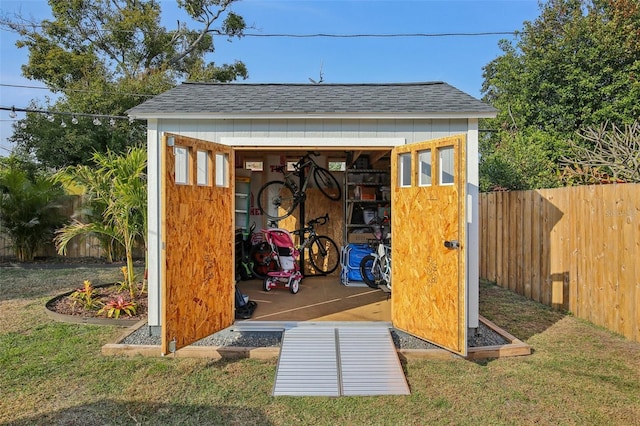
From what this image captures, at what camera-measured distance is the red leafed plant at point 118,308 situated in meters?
5.26

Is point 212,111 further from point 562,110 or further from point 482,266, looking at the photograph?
point 562,110

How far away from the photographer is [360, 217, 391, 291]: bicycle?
6406 mm

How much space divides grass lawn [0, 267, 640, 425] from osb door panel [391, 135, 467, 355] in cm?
47

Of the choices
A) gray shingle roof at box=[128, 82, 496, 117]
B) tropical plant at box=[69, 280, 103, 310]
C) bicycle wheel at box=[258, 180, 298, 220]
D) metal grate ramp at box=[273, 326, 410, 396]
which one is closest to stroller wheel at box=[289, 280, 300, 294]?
metal grate ramp at box=[273, 326, 410, 396]

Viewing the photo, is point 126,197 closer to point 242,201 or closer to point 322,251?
point 242,201

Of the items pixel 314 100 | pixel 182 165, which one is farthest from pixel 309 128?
pixel 182 165

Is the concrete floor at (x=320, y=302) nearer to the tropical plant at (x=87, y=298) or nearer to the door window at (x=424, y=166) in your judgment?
the door window at (x=424, y=166)

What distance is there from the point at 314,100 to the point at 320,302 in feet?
9.08

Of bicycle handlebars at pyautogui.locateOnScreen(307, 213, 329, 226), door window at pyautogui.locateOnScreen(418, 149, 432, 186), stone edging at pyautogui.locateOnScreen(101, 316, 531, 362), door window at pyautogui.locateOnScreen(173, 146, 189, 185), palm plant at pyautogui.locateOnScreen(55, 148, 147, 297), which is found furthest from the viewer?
bicycle handlebars at pyautogui.locateOnScreen(307, 213, 329, 226)

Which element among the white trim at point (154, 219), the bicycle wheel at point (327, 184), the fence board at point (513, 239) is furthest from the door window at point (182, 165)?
the fence board at point (513, 239)

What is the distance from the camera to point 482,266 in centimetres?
873

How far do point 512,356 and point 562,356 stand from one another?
508 millimetres

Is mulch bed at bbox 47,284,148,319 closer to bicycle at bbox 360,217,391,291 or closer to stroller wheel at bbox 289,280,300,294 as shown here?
stroller wheel at bbox 289,280,300,294

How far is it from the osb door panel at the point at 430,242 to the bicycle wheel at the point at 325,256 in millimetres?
3194
